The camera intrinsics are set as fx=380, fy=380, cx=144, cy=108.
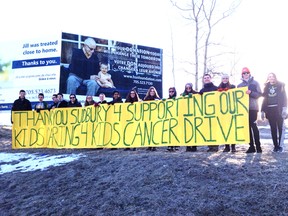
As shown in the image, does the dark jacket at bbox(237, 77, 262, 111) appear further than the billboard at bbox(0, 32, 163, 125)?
No

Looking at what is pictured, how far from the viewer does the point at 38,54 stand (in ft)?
62.3

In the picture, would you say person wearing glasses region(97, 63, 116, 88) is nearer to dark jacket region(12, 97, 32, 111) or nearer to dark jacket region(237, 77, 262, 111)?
dark jacket region(12, 97, 32, 111)

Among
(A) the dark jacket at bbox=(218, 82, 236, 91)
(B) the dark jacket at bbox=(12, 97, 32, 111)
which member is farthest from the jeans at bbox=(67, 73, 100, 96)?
(A) the dark jacket at bbox=(218, 82, 236, 91)

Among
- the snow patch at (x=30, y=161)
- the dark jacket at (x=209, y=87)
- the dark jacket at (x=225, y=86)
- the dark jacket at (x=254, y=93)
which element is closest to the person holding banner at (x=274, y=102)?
the dark jacket at (x=254, y=93)

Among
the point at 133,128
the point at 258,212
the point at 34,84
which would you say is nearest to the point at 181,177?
the point at 258,212

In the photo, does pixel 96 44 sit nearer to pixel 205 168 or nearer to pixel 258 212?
pixel 205 168

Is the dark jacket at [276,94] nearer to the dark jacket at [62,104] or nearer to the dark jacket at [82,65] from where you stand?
the dark jacket at [62,104]

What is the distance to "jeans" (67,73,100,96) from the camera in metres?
18.4

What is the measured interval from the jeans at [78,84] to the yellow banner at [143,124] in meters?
6.39

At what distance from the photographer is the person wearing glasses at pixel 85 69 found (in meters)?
18.5

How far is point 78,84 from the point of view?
730 inches

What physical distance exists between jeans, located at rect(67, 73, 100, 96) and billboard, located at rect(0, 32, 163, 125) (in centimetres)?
6

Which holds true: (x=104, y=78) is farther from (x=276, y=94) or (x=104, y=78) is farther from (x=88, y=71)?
(x=276, y=94)

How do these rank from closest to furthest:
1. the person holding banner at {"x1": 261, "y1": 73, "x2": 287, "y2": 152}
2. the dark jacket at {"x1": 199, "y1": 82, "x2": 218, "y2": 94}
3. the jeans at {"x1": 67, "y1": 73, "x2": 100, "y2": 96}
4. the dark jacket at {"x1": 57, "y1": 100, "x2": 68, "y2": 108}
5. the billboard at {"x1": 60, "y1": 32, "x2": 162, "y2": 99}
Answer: the person holding banner at {"x1": 261, "y1": 73, "x2": 287, "y2": 152}, the dark jacket at {"x1": 199, "y1": 82, "x2": 218, "y2": 94}, the dark jacket at {"x1": 57, "y1": 100, "x2": 68, "y2": 108}, the jeans at {"x1": 67, "y1": 73, "x2": 100, "y2": 96}, the billboard at {"x1": 60, "y1": 32, "x2": 162, "y2": 99}
